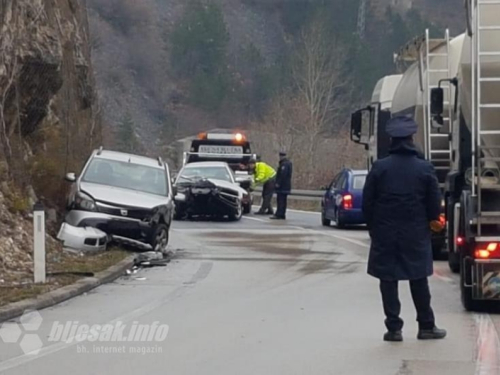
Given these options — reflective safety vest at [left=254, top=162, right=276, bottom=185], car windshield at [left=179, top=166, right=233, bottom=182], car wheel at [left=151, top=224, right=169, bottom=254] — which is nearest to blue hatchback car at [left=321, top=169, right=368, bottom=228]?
car windshield at [left=179, top=166, right=233, bottom=182]

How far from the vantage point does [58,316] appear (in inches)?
481

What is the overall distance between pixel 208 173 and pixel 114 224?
1313 centimetres

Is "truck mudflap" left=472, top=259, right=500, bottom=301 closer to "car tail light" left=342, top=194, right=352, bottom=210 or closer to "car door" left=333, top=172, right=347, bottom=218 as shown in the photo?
"car tail light" left=342, top=194, right=352, bottom=210

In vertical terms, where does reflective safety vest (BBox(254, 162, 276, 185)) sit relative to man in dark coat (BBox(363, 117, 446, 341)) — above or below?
below

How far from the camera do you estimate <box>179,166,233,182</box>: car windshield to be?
31.5 m

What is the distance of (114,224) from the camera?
18.6 meters

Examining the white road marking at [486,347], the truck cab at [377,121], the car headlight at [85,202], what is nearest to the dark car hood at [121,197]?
the car headlight at [85,202]

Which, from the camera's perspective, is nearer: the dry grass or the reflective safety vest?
the dry grass

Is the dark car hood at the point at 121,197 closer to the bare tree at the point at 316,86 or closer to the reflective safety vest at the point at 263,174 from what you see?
the reflective safety vest at the point at 263,174

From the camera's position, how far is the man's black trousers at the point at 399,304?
34.6 feet

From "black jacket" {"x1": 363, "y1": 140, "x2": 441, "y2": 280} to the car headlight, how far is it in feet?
29.1

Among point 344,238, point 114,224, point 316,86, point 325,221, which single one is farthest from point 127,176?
point 316,86

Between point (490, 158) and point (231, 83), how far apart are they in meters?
82.1

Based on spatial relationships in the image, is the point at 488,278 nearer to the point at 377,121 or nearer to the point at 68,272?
the point at 68,272
